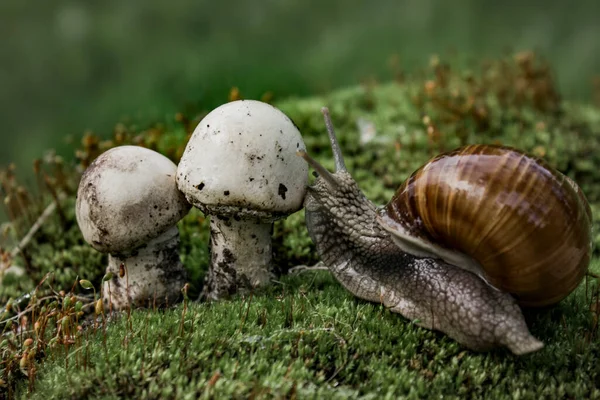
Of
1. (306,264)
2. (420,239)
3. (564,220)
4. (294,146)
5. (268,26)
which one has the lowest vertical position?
(306,264)

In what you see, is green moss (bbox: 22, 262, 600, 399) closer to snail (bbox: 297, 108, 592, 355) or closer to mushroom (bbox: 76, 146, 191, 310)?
snail (bbox: 297, 108, 592, 355)

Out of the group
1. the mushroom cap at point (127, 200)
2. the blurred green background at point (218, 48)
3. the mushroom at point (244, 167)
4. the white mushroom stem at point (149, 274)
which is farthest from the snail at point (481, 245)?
the blurred green background at point (218, 48)

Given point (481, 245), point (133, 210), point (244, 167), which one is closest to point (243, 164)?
point (244, 167)

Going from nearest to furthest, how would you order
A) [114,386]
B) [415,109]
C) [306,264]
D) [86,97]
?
[114,386], [306,264], [415,109], [86,97]

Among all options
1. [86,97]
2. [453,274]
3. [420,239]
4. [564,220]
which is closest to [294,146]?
[420,239]

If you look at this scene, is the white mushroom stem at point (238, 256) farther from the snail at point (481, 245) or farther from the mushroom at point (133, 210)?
the snail at point (481, 245)

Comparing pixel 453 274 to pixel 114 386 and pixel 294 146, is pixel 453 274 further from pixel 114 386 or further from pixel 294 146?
pixel 114 386

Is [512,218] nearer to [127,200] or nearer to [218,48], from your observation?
[127,200]
